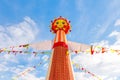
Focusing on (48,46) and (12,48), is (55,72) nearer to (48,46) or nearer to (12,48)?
(48,46)

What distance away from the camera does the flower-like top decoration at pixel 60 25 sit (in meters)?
13.7

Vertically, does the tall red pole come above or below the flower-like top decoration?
below

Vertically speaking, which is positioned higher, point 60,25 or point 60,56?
point 60,25

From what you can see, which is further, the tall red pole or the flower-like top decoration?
the flower-like top decoration

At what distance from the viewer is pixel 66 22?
1380 centimetres

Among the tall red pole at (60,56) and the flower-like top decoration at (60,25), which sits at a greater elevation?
the flower-like top decoration at (60,25)

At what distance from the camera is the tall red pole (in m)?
12.0

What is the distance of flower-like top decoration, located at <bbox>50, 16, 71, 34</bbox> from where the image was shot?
538 inches

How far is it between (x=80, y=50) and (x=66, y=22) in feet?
6.04

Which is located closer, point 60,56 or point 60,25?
point 60,56

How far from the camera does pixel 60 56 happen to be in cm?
1253

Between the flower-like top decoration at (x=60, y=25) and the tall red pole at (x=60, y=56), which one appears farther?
the flower-like top decoration at (x=60, y=25)

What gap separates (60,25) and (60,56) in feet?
6.64

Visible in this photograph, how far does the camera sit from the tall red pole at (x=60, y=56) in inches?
472
